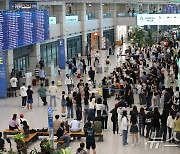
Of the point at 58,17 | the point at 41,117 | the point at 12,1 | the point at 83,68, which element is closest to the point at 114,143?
the point at 41,117

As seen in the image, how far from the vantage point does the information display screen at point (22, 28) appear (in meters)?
25.8

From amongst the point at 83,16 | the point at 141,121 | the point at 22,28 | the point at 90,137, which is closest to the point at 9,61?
the point at 22,28

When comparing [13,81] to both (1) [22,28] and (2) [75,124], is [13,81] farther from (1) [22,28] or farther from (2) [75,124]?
(2) [75,124]

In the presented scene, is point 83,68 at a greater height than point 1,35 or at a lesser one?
lesser

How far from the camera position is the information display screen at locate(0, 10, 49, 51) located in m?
25.8

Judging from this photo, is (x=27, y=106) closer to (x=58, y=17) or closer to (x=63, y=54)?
(x=63, y=54)

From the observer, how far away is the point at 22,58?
3183cm

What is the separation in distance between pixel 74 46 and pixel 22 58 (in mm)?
12939

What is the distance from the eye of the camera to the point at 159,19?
45.9 meters

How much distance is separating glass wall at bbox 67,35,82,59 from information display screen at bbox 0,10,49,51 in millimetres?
9959

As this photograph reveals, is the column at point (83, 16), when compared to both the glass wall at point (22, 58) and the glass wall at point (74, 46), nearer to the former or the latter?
the glass wall at point (74, 46)

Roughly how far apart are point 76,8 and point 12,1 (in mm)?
17771

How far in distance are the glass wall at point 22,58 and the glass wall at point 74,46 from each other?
32.3ft

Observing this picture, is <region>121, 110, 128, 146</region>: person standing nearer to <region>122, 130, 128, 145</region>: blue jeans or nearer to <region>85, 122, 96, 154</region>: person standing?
<region>122, 130, 128, 145</region>: blue jeans
